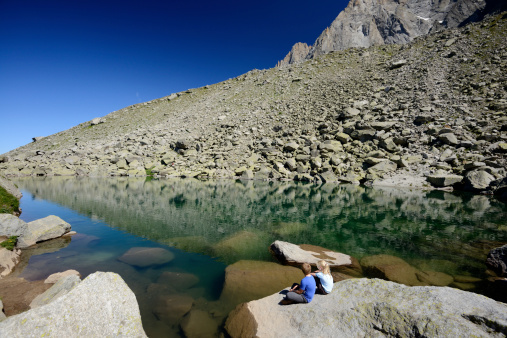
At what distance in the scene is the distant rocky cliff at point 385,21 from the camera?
13138 centimetres

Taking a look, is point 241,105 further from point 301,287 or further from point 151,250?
point 301,287

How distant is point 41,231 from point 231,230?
10854 mm

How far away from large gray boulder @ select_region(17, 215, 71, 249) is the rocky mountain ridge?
34.0 meters

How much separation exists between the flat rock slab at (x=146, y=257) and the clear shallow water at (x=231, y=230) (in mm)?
381

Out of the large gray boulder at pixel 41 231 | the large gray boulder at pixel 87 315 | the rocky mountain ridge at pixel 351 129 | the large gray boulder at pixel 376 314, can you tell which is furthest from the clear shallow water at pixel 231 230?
the rocky mountain ridge at pixel 351 129

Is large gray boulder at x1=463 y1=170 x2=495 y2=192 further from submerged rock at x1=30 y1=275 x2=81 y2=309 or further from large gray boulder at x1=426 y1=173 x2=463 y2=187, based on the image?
submerged rock at x1=30 y1=275 x2=81 y2=309

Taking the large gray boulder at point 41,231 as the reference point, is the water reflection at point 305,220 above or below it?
below

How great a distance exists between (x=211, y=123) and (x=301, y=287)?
62.2 m

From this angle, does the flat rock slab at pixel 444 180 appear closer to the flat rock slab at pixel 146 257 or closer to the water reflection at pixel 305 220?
the water reflection at pixel 305 220

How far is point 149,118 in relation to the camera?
266 feet

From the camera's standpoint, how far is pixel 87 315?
15.2 ft

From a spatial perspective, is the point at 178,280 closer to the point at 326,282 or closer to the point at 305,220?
the point at 326,282

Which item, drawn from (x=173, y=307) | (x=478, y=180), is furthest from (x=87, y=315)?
(x=478, y=180)

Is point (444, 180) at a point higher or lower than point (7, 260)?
lower
